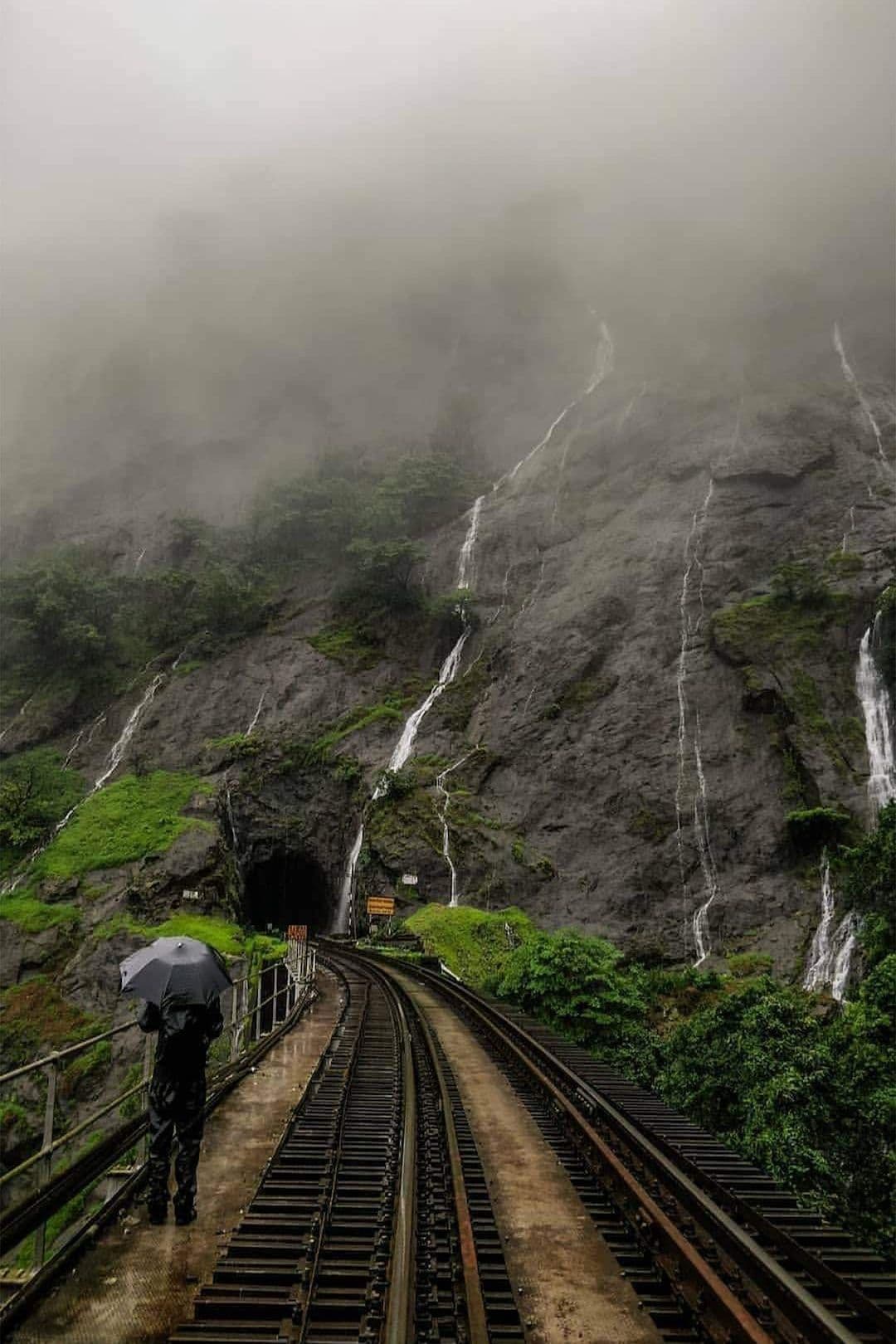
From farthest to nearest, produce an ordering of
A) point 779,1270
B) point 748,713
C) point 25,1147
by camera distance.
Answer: point 748,713
point 25,1147
point 779,1270

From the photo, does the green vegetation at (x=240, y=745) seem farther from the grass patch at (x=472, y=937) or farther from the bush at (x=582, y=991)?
the bush at (x=582, y=991)

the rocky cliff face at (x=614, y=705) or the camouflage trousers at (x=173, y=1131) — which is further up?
the rocky cliff face at (x=614, y=705)

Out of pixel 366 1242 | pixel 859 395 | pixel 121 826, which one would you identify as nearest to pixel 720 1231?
pixel 366 1242

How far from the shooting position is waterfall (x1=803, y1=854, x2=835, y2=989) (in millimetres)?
19641

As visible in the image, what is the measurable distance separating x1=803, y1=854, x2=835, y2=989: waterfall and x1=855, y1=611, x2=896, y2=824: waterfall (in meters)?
2.82

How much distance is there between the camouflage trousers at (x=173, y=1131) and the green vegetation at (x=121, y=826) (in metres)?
18.2

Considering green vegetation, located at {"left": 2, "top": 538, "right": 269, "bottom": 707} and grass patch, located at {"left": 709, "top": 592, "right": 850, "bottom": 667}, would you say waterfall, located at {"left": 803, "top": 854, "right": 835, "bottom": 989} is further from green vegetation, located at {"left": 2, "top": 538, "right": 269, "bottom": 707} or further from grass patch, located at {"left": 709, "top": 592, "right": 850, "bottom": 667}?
green vegetation, located at {"left": 2, "top": 538, "right": 269, "bottom": 707}

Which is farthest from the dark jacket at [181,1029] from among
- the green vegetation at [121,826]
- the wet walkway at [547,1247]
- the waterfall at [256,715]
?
the waterfall at [256,715]

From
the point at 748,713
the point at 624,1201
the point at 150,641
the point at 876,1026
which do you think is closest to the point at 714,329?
the point at 748,713

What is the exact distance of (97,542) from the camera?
56.0 metres

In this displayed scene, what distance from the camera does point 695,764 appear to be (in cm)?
2862

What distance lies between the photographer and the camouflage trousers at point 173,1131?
4.58 meters

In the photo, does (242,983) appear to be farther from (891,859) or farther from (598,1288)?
(891,859)

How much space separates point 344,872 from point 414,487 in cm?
2678
